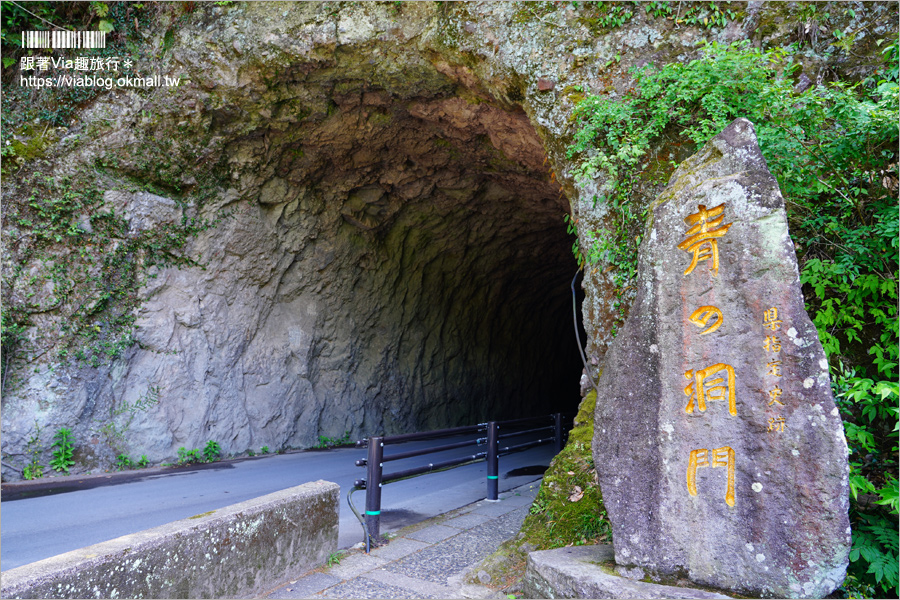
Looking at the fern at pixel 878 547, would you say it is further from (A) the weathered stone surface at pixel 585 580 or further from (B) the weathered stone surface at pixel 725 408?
(A) the weathered stone surface at pixel 585 580

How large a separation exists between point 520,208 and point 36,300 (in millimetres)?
8133

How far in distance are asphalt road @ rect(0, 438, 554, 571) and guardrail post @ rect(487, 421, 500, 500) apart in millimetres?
241

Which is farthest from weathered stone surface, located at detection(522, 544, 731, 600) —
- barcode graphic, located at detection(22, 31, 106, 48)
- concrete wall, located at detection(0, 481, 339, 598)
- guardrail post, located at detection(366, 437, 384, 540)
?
barcode graphic, located at detection(22, 31, 106, 48)

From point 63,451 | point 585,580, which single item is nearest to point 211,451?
point 63,451

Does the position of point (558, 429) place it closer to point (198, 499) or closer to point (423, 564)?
point (423, 564)

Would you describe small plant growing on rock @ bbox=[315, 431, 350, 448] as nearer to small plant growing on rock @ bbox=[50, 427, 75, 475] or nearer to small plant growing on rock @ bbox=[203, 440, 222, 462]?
small plant growing on rock @ bbox=[203, 440, 222, 462]

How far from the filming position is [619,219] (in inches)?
187

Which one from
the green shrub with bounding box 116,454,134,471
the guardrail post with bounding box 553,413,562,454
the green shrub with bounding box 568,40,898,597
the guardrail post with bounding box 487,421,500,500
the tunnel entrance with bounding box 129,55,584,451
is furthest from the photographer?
the tunnel entrance with bounding box 129,55,584,451

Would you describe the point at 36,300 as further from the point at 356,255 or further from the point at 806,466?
the point at 806,466

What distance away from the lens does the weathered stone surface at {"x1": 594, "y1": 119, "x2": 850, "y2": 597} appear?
2.46m

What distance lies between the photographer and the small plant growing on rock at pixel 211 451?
8273 millimetres

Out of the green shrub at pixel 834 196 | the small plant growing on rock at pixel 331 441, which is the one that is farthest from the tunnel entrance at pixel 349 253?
the green shrub at pixel 834 196

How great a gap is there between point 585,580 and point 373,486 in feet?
6.78

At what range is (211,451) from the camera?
834 centimetres
